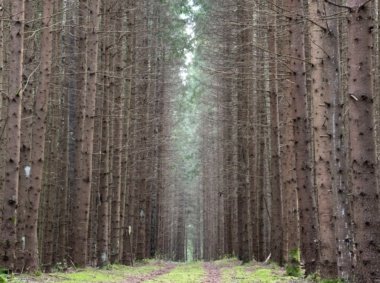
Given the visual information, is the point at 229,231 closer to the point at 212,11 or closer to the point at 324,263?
the point at 212,11

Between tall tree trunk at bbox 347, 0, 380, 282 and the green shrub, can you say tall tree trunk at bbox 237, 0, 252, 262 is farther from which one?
tall tree trunk at bbox 347, 0, 380, 282

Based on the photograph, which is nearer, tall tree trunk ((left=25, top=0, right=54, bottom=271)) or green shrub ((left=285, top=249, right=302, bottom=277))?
tall tree trunk ((left=25, top=0, right=54, bottom=271))

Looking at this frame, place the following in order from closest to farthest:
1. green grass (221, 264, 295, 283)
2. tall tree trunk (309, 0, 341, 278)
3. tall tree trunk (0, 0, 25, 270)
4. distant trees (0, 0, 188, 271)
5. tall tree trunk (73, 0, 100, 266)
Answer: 1. tall tree trunk (309, 0, 341, 278)
2. tall tree trunk (0, 0, 25, 270)
3. distant trees (0, 0, 188, 271)
4. green grass (221, 264, 295, 283)
5. tall tree trunk (73, 0, 100, 266)

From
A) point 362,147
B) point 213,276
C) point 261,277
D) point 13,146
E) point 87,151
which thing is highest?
point 87,151

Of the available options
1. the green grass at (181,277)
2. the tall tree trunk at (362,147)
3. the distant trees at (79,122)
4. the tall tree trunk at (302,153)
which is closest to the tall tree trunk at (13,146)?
the distant trees at (79,122)

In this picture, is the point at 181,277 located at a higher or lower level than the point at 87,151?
lower

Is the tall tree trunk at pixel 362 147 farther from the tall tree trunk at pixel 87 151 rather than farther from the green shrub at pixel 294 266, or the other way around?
the tall tree trunk at pixel 87 151

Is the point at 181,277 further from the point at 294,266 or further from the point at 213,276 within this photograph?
the point at 294,266

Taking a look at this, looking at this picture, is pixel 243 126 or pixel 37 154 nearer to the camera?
pixel 37 154

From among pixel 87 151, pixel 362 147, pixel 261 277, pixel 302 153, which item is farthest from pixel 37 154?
pixel 362 147

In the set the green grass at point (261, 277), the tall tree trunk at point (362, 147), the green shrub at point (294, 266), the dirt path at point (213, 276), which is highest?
the tall tree trunk at point (362, 147)

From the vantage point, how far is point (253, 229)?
23.2 metres

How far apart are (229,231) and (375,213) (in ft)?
80.7

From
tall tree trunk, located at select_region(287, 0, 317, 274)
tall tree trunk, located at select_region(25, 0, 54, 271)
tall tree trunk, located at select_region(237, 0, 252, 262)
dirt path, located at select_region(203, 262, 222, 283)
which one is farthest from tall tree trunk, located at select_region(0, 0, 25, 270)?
tall tree trunk, located at select_region(237, 0, 252, 262)
